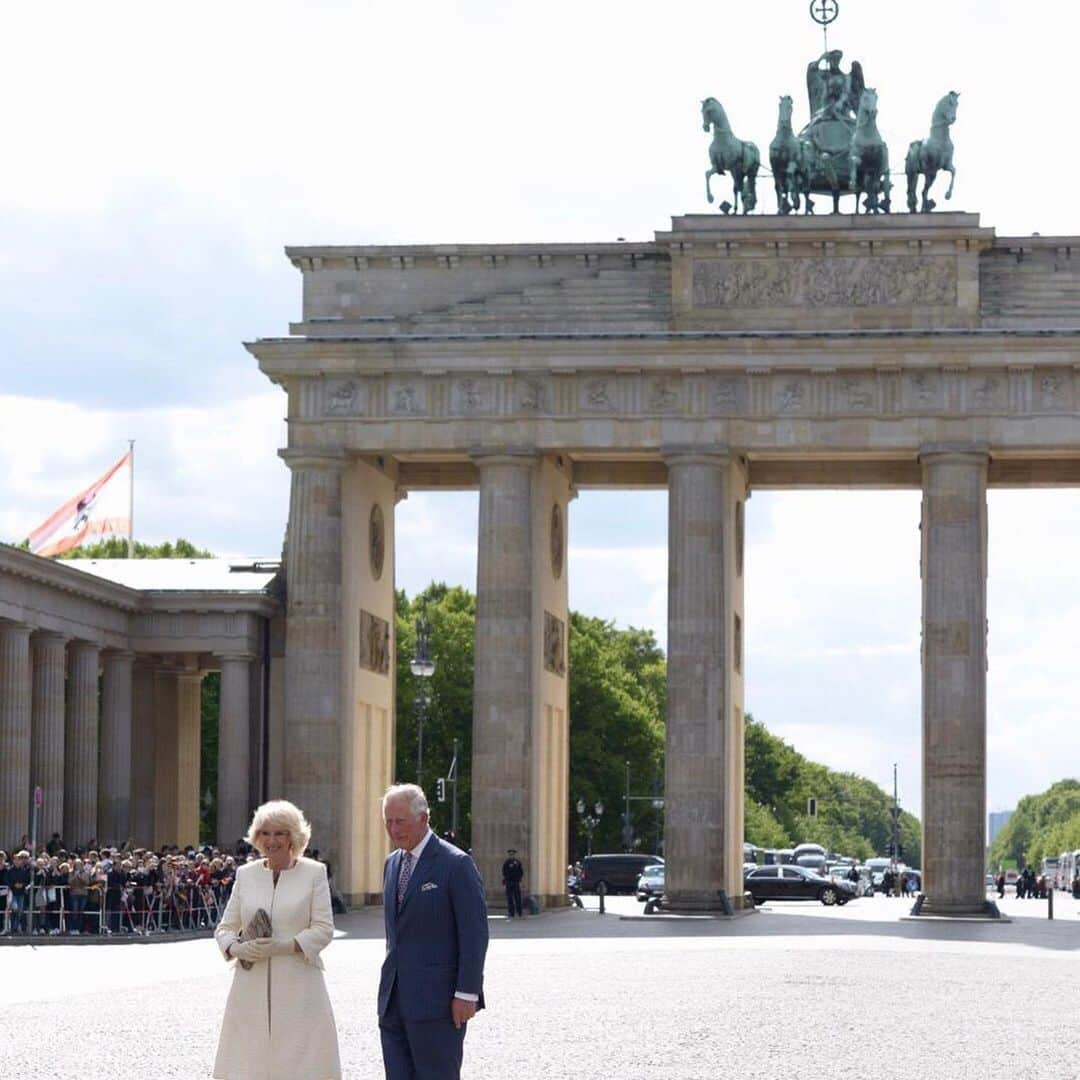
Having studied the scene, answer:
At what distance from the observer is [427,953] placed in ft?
56.2

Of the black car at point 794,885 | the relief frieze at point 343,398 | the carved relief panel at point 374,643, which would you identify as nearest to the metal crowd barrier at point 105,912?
the carved relief panel at point 374,643

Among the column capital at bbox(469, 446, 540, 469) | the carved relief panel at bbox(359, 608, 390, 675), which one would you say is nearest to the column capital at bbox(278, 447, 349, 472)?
the column capital at bbox(469, 446, 540, 469)

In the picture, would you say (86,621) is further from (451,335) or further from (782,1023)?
(782,1023)

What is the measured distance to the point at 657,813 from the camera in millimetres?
144000

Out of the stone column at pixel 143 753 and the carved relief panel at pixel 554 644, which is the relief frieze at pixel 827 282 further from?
the stone column at pixel 143 753

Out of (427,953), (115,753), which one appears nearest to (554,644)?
(115,753)

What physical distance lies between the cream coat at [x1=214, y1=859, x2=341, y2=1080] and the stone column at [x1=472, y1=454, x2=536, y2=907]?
172 ft

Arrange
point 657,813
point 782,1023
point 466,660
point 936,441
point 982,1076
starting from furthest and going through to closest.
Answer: point 657,813 → point 466,660 → point 936,441 → point 782,1023 → point 982,1076

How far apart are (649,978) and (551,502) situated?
3572cm

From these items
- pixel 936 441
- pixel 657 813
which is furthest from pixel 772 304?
pixel 657 813

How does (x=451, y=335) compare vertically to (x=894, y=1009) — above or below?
above

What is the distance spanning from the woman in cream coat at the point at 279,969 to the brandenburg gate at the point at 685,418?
51726mm

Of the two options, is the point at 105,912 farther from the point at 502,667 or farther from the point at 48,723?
the point at 48,723

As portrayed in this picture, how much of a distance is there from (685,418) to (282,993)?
177 feet
